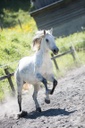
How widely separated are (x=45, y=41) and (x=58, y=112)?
1767mm

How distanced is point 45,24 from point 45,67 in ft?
67.8

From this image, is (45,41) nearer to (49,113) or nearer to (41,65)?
(41,65)

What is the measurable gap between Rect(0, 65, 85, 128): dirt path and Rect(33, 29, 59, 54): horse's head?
141 centimetres

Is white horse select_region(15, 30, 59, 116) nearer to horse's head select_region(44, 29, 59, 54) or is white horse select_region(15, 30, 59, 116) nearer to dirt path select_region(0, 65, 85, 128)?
horse's head select_region(44, 29, 59, 54)

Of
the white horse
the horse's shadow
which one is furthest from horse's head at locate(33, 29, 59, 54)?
the horse's shadow

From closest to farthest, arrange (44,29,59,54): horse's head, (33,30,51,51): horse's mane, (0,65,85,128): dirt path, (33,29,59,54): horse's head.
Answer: (0,65,85,128): dirt path → (44,29,59,54): horse's head → (33,29,59,54): horse's head → (33,30,51,51): horse's mane

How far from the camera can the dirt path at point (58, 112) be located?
7430 millimetres

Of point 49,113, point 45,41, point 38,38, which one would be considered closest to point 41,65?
point 45,41

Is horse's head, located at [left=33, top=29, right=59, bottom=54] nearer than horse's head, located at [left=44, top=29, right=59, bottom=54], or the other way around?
horse's head, located at [left=44, top=29, right=59, bottom=54]

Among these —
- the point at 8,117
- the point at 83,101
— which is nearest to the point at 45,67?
the point at 83,101

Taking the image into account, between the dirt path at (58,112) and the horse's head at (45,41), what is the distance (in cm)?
141

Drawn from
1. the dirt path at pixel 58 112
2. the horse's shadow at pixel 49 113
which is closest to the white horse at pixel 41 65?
the horse's shadow at pixel 49 113

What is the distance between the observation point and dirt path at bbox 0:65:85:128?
293 inches

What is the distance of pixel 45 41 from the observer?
361 inches
